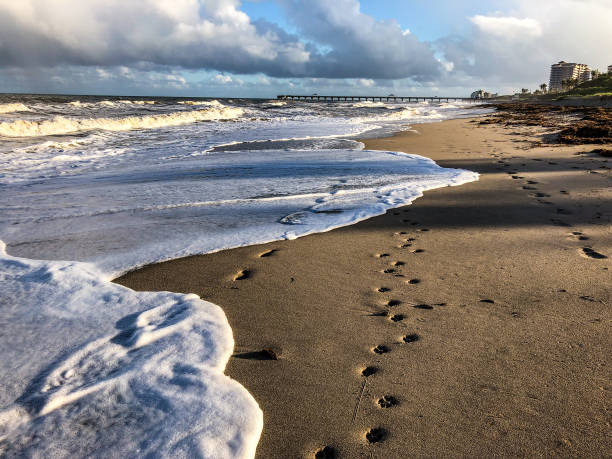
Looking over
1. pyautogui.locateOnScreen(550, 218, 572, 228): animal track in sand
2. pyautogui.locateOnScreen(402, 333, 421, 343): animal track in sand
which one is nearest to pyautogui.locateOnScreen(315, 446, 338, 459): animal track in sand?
pyautogui.locateOnScreen(402, 333, 421, 343): animal track in sand

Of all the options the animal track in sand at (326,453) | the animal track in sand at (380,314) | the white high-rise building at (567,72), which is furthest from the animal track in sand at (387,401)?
the white high-rise building at (567,72)

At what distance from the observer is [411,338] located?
2.58 meters

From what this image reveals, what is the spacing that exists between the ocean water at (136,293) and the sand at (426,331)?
0.24m

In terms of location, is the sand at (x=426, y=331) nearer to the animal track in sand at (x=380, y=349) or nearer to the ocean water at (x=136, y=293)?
the animal track in sand at (x=380, y=349)

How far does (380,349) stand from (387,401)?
0.45m

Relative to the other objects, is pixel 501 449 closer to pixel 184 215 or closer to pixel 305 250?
pixel 305 250

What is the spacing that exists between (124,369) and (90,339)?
1.57 ft

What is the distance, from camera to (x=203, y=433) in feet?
6.23

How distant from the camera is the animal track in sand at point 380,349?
2.46 m

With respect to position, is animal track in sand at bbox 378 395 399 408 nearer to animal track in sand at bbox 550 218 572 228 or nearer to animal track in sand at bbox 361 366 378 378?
animal track in sand at bbox 361 366 378 378

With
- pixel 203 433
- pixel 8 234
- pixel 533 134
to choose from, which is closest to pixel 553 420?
pixel 203 433

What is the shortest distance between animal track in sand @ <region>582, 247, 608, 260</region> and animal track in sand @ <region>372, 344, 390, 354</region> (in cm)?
253

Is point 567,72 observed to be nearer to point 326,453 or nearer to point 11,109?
Result: point 11,109

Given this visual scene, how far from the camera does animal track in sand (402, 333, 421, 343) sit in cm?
256
